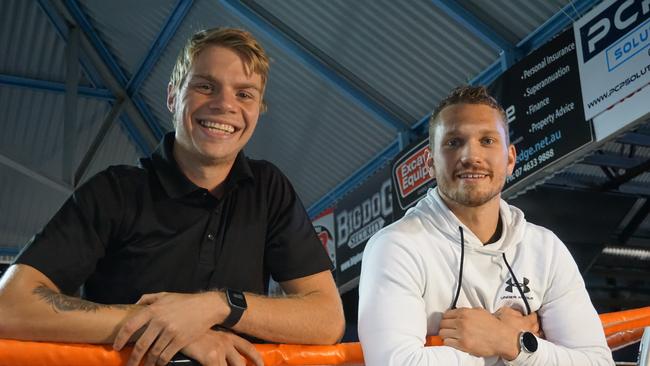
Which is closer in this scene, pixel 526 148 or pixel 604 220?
pixel 526 148

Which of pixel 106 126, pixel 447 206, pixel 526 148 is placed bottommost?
pixel 447 206

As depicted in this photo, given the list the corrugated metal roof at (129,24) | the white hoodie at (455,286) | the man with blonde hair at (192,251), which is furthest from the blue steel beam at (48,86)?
the white hoodie at (455,286)

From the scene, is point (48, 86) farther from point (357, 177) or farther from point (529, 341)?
point (529, 341)

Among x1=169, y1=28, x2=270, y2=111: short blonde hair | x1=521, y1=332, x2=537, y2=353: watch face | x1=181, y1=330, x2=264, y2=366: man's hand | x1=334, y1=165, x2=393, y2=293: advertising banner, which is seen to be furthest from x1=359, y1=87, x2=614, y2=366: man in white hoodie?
x1=334, y1=165, x2=393, y2=293: advertising banner

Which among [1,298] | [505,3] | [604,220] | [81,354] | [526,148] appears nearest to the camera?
[81,354]

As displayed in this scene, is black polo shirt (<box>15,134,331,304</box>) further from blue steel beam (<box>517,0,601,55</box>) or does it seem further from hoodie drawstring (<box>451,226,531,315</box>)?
blue steel beam (<box>517,0,601,55</box>)

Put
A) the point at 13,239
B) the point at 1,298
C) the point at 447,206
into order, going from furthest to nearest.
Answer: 1. the point at 13,239
2. the point at 447,206
3. the point at 1,298

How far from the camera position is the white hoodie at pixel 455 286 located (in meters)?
A: 2.00

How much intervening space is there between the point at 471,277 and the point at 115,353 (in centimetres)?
111

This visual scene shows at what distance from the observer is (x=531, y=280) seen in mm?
2246

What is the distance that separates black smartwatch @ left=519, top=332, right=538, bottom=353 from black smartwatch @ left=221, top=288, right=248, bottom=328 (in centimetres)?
82

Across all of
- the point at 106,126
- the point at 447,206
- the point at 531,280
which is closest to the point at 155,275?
the point at 447,206

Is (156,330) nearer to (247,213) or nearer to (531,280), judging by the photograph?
(247,213)

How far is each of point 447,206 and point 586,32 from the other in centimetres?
353
